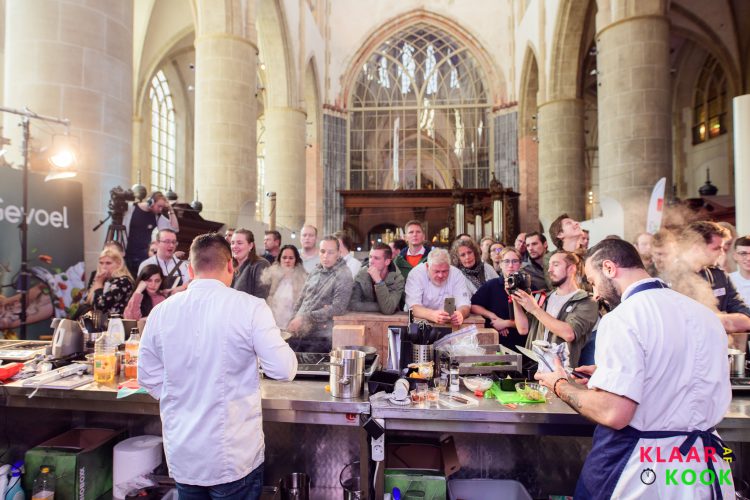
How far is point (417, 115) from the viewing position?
61.3 ft

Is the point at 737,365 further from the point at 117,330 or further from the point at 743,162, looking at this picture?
the point at 117,330

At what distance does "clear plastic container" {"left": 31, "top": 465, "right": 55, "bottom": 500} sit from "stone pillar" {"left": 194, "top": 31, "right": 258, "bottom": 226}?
627 cm

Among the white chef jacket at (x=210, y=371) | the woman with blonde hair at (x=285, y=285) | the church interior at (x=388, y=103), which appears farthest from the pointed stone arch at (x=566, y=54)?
the white chef jacket at (x=210, y=371)

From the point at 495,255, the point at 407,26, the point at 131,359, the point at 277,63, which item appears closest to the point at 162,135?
the point at 277,63

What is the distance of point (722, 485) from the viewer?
5.58 ft

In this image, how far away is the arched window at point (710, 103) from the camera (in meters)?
15.4

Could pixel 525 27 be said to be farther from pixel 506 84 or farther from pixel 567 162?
pixel 567 162

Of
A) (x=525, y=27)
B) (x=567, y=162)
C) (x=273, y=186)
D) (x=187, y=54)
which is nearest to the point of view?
(x=567, y=162)

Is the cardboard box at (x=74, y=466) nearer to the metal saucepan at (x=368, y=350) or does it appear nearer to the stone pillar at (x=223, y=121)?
the metal saucepan at (x=368, y=350)

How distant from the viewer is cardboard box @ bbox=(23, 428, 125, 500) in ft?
8.62

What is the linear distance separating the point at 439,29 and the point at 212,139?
13.4 m

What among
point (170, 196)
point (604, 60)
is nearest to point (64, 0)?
point (170, 196)

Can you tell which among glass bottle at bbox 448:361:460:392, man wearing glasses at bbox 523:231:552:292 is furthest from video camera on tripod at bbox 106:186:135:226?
man wearing glasses at bbox 523:231:552:292

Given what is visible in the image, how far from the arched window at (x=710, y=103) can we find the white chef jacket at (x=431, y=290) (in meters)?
16.0
